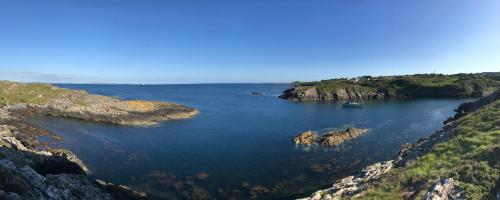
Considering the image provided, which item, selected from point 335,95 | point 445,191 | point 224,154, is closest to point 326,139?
point 224,154

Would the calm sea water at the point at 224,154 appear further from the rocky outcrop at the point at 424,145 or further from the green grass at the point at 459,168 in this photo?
the green grass at the point at 459,168

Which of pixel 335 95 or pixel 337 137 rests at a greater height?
pixel 335 95

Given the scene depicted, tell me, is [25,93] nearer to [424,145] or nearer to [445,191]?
[424,145]

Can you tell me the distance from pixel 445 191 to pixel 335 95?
152 m

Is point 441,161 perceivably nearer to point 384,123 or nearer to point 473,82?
point 384,123

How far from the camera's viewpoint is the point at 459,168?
2561 centimetres

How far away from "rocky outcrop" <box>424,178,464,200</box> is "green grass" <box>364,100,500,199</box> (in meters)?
0.43

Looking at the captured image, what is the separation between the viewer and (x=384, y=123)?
9012 centimetres

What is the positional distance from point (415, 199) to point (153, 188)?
27.2 m

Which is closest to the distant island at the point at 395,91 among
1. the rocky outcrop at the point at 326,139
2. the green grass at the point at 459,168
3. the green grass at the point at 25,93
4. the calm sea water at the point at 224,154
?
the calm sea water at the point at 224,154

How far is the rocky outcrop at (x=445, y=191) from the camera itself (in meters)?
22.5

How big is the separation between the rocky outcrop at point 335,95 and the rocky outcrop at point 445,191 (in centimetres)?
14687

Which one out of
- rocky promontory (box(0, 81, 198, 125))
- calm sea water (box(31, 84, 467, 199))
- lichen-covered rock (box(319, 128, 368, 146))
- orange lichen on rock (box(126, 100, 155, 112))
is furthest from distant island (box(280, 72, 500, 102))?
lichen-covered rock (box(319, 128, 368, 146))

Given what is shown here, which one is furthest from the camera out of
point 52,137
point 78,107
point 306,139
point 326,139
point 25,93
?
point 25,93
